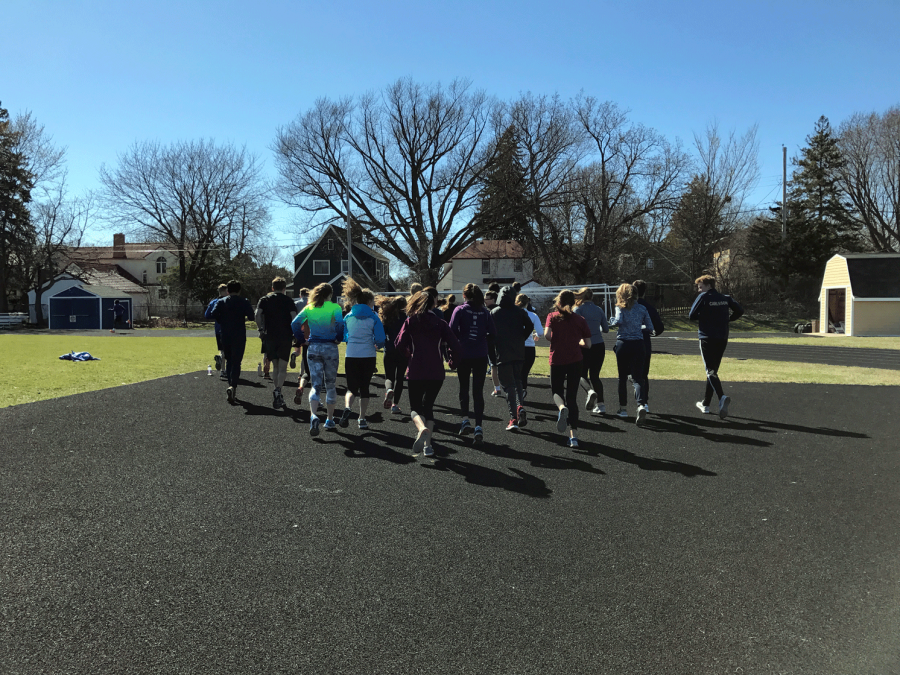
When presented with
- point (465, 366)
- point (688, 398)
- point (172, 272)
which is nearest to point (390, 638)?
point (465, 366)

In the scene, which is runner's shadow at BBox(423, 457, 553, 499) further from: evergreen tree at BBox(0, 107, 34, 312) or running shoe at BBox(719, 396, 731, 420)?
evergreen tree at BBox(0, 107, 34, 312)

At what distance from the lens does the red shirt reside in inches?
320

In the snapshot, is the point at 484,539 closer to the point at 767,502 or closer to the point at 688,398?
the point at 767,502

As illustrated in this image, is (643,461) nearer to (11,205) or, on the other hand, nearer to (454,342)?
(454,342)

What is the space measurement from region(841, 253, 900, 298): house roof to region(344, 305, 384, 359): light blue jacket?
35.3 metres

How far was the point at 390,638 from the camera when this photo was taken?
131 inches

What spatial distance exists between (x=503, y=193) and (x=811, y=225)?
23.5m

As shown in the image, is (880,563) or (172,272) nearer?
(880,563)

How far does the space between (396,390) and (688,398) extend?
17.1ft

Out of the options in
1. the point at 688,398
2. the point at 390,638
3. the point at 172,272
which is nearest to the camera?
the point at 390,638

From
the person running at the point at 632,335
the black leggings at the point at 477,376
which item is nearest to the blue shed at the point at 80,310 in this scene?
the black leggings at the point at 477,376

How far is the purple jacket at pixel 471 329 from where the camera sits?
26.7 feet

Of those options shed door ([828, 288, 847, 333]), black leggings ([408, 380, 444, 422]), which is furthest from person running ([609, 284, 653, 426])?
shed door ([828, 288, 847, 333])

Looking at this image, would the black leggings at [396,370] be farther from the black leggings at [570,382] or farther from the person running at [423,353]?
the black leggings at [570,382]
